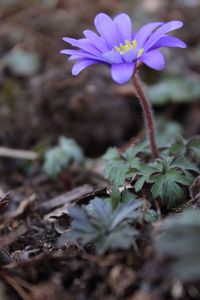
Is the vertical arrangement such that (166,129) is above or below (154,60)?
below

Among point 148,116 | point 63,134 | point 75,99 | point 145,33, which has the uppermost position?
point 145,33

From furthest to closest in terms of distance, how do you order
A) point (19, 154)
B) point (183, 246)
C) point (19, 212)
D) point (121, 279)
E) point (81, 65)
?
point (19, 154) < point (19, 212) < point (81, 65) < point (121, 279) < point (183, 246)

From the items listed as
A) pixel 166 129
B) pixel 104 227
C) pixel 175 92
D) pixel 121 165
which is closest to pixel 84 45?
pixel 121 165

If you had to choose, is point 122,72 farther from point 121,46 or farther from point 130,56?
point 121,46

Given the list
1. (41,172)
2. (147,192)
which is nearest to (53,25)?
(41,172)

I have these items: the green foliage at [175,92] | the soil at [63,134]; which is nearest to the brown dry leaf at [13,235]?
the soil at [63,134]

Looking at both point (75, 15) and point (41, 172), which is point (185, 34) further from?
point (41, 172)

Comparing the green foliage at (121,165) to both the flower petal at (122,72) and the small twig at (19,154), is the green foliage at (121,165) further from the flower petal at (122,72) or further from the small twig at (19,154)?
the small twig at (19,154)
